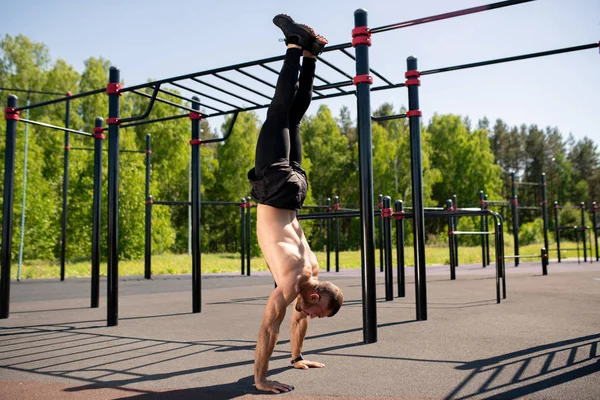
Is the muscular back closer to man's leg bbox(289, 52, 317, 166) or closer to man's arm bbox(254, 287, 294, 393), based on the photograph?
man's arm bbox(254, 287, 294, 393)

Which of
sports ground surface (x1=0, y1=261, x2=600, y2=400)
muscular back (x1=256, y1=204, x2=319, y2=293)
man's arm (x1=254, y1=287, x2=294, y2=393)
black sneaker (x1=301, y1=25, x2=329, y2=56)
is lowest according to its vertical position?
sports ground surface (x1=0, y1=261, x2=600, y2=400)

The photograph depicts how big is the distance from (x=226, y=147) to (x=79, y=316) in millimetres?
26605

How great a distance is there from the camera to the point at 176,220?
35.1 m

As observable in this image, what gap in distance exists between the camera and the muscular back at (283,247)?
2.98 metres

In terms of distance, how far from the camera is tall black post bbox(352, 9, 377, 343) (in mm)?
4223

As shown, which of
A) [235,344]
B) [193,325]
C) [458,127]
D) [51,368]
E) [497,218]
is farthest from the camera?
[458,127]

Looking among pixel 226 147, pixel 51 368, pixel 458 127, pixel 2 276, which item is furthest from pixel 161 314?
pixel 458 127

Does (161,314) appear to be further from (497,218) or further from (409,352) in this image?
(497,218)

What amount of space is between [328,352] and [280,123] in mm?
1898

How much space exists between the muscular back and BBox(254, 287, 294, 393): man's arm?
0.11 meters

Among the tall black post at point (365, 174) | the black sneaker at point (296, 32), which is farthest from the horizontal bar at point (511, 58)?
the black sneaker at point (296, 32)

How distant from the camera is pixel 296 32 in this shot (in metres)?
3.35

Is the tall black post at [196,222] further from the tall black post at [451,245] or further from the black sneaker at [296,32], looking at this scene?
the tall black post at [451,245]

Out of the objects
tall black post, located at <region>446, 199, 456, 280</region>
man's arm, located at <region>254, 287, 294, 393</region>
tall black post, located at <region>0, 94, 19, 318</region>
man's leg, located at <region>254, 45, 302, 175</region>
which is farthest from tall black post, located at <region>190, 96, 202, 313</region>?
tall black post, located at <region>446, 199, 456, 280</region>
